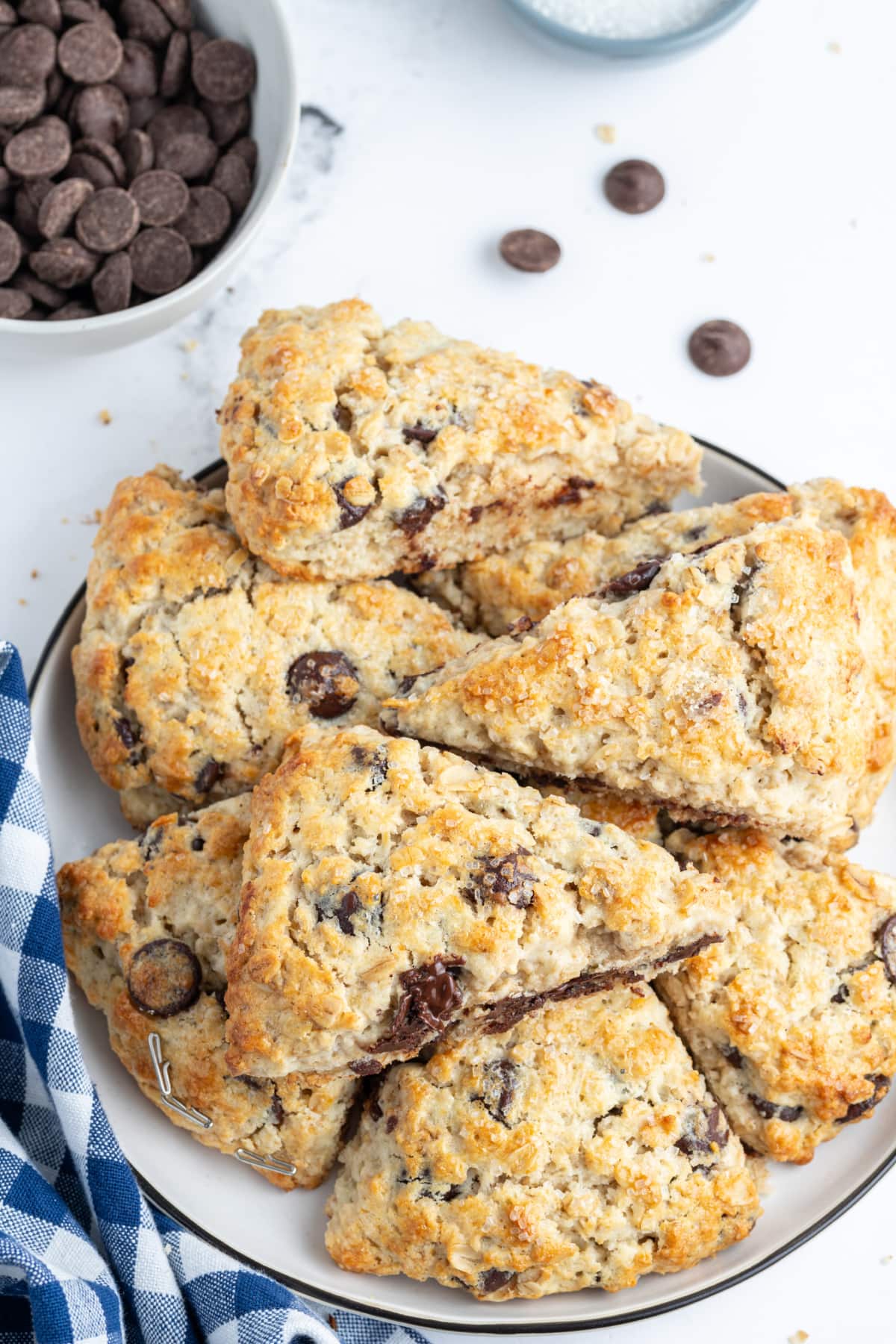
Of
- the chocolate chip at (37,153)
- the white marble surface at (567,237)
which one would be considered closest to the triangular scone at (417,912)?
the white marble surface at (567,237)

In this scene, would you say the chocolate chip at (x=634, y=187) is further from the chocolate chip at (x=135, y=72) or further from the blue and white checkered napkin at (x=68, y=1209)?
the blue and white checkered napkin at (x=68, y=1209)

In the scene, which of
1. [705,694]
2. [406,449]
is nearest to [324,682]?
[406,449]

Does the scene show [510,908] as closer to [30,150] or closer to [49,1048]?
[49,1048]

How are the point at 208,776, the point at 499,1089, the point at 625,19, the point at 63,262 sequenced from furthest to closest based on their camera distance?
the point at 625,19, the point at 63,262, the point at 208,776, the point at 499,1089

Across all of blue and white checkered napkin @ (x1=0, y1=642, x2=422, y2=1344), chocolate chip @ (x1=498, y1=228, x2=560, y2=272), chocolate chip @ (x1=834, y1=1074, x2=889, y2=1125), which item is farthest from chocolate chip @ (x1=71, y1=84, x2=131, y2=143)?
chocolate chip @ (x1=834, y1=1074, x2=889, y2=1125)

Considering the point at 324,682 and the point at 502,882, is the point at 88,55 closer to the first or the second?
the point at 324,682
